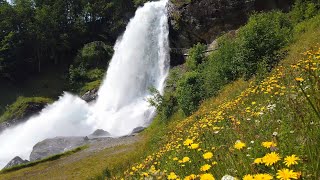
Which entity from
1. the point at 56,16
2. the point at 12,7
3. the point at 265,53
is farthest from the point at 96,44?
the point at 265,53

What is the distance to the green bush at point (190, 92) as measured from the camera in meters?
21.8

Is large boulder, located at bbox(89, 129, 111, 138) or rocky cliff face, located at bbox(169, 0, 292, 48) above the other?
rocky cliff face, located at bbox(169, 0, 292, 48)

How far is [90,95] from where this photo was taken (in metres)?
54.2

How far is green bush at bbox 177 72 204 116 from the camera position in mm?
21828

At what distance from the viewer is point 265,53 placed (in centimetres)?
1742

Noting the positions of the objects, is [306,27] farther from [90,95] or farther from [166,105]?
[90,95]

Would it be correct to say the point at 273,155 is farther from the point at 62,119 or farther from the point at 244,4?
the point at 62,119

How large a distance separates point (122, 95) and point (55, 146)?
14.4 m

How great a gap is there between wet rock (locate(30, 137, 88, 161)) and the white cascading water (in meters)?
5.43

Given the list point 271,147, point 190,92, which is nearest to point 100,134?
point 190,92

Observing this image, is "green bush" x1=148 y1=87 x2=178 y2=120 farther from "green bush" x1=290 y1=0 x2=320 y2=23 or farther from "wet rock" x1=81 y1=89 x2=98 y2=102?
"wet rock" x1=81 y1=89 x2=98 y2=102

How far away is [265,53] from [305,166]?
15936 millimetres

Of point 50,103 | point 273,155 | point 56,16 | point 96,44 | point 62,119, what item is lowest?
point 273,155

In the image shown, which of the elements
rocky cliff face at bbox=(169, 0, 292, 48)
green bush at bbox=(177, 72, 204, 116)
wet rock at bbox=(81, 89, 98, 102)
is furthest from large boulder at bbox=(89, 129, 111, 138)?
green bush at bbox=(177, 72, 204, 116)
